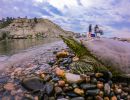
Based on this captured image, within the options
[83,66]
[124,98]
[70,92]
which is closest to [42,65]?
[83,66]

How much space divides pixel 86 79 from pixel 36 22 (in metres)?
99.8

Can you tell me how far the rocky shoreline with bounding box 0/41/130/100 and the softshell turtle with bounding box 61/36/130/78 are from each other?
1.15ft

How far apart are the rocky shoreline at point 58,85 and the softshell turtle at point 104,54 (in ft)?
1.15

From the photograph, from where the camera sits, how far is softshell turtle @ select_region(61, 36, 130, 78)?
796 centimetres

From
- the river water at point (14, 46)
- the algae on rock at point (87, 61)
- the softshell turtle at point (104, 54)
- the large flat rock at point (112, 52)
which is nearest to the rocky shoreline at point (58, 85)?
the algae on rock at point (87, 61)

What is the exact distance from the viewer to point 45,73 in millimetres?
7645

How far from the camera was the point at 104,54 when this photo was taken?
8430 mm

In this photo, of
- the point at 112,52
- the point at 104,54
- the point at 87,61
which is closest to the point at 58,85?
the point at 87,61

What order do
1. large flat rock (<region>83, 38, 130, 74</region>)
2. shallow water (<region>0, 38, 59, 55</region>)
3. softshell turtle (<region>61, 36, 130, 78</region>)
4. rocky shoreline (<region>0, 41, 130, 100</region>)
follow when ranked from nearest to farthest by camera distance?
1. rocky shoreline (<region>0, 41, 130, 100</region>)
2. softshell turtle (<region>61, 36, 130, 78</region>)
3. large flat rock (<region>83, 38, 130, 74</region>)
4. shallow water (<region>0, 38, 59, 55</region>)

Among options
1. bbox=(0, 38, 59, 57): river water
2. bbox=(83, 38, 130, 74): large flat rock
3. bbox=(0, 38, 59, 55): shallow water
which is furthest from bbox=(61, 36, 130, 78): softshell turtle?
bbox=(0, 38, 59, 57): river water

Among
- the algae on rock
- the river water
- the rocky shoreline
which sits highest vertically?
the algae on rock

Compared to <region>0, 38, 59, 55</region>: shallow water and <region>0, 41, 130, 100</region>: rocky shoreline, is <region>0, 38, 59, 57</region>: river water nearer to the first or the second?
<region>0, 38, 59, 55</region>: shallow water

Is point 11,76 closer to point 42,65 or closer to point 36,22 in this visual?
point 42,65

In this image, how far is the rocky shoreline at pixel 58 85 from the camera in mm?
6832
